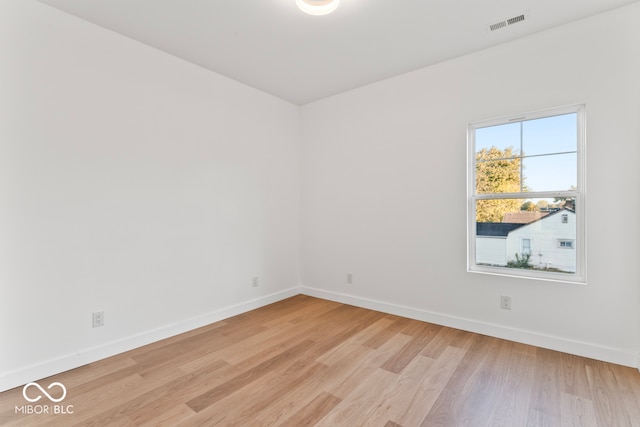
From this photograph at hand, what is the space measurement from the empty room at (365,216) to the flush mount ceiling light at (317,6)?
0.01 metres

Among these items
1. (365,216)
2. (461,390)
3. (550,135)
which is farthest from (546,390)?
(365,216)

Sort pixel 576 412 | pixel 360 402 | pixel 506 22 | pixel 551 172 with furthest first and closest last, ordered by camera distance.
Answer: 1. pixel 551 172
2. pixel 506 22
3. pixel 360 402
4. pixel 576 412

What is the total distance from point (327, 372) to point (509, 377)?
1313 millimetres

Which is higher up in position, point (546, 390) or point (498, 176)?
point (498, 176)

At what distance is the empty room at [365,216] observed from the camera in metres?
2.04

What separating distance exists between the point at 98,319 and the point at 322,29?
301 cm

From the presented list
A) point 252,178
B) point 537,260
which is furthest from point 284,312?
point 537,260

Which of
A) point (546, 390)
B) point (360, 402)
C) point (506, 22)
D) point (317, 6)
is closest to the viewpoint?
point (360, 402)

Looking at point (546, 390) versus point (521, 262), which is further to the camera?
point (521, 262)

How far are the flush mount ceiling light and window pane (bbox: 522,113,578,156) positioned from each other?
6.55 feet

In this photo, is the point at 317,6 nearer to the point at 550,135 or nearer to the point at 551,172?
the point at 550,135

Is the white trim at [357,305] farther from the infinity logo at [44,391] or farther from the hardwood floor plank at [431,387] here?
the hardwood floor plank at [431,387]

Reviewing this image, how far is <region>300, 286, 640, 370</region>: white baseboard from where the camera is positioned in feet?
7.61

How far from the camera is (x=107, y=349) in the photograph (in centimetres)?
Result: 247
